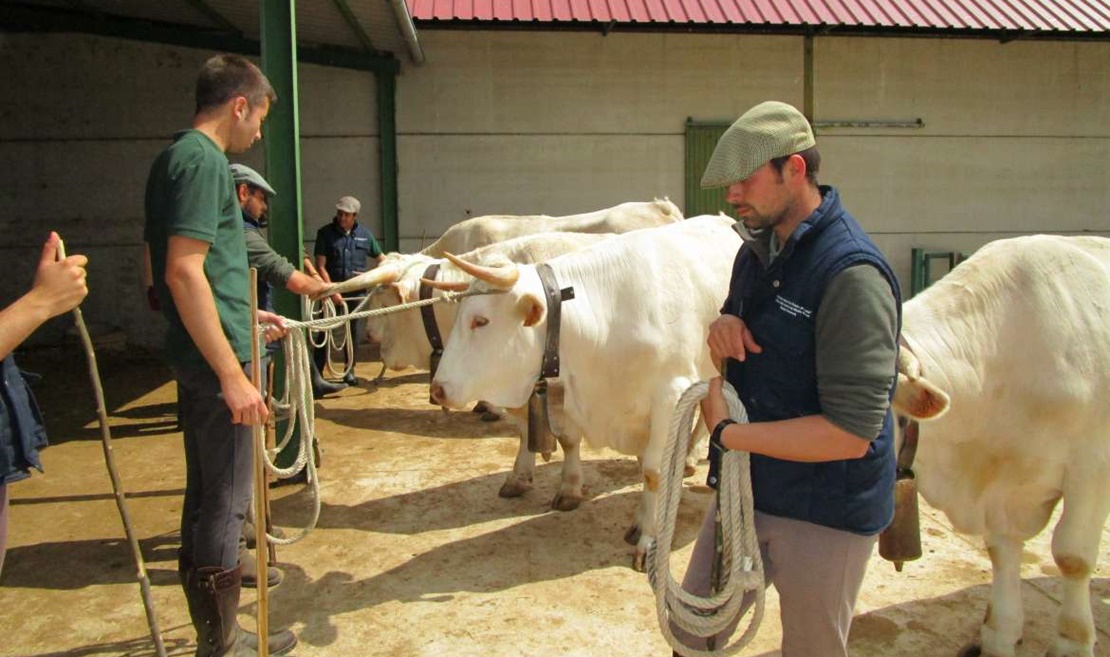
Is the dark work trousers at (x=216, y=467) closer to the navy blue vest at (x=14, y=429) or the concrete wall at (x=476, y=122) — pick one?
the navy blue vest at (x=14, y=429)

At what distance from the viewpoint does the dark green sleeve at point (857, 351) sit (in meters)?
1.66

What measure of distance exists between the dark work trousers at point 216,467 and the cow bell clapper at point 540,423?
1448 mm

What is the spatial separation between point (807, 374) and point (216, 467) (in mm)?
2004

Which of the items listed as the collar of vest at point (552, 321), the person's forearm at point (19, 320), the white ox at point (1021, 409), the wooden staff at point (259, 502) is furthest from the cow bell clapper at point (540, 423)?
the person's forearm at point (19, 320)

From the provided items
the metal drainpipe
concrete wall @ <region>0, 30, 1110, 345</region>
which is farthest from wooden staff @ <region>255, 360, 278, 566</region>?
concrete wall @ <region>0, 30, 1110, 345</region>

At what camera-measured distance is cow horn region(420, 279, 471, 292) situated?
4319 mm

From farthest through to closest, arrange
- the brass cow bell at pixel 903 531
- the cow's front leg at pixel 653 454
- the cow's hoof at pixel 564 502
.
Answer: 1. the cow's hoof at pixel 564 502
2. the cow's front leg at pixel 653 454
3. the brass cow bell at pixel 903 531

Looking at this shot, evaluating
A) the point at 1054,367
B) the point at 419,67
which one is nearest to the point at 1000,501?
the point at 1054,367

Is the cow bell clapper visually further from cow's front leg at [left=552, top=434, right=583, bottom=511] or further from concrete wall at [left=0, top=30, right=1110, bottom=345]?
concrete wall at [left=0, top=30, right=1110, bottom=345]

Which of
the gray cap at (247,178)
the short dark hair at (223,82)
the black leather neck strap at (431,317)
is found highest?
the short dark hair at (223,82)

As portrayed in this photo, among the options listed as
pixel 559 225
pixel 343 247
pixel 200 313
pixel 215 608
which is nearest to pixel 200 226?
pixel 200 313

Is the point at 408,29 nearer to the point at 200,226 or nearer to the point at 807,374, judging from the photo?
the point at 200,226

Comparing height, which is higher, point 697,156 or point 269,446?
point 697,156

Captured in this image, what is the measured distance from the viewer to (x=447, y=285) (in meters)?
4.46
